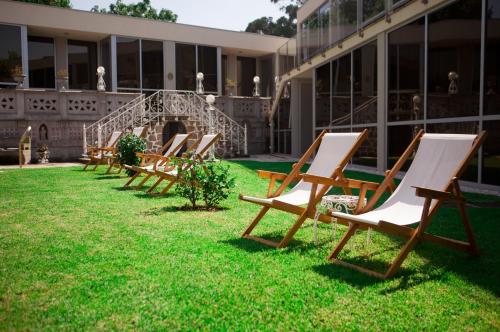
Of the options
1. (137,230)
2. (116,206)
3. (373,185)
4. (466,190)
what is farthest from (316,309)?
(466,190)

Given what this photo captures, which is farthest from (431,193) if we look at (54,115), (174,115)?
(54,115)

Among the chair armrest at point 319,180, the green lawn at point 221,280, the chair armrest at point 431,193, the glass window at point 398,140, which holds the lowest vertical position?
the green lawn at point 221,280

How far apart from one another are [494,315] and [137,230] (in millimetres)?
3741

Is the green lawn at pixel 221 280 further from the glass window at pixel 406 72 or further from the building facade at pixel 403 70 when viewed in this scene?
the glass window at pixel 406 72

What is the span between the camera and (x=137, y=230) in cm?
553

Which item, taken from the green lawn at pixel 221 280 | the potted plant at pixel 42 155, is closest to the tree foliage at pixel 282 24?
the potted plant at pixel 42 155

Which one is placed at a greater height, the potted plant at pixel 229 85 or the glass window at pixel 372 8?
the glass window at pixel 372 8

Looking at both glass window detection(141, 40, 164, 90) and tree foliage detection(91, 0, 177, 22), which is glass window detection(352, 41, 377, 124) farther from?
tree foliage detection(91, 0, 177, 22)

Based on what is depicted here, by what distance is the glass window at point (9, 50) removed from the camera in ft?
65.6

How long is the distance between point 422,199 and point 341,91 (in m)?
11.2

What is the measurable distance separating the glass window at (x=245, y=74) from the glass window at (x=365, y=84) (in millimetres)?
13338

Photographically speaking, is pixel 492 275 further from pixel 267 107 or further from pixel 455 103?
pixel 267 107

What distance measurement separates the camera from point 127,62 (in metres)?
22.6

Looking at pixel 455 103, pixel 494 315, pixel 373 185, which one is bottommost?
pixel 494 315
